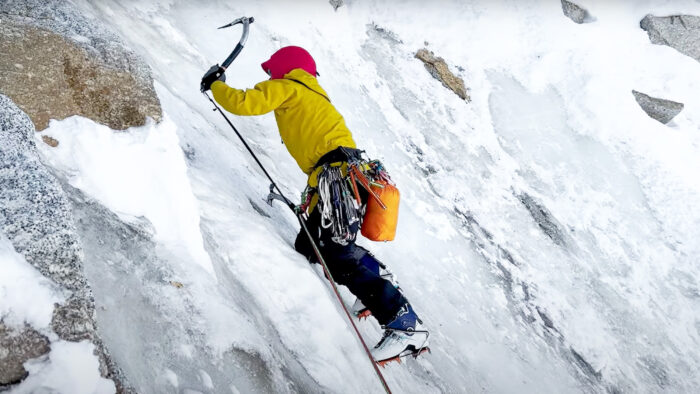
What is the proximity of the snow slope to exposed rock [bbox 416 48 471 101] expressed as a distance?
290 millimetres

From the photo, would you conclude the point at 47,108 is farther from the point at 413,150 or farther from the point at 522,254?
the point at 522,254

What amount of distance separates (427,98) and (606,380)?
589cm

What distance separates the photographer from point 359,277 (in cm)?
315

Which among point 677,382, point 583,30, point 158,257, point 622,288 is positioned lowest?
point 158,257

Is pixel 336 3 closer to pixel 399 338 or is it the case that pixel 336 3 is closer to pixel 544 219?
pixel 544 219

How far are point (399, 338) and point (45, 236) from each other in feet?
7.47

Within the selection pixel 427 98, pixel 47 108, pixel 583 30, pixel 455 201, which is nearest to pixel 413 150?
pixel 455 201

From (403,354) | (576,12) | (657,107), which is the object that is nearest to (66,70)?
(403,354)

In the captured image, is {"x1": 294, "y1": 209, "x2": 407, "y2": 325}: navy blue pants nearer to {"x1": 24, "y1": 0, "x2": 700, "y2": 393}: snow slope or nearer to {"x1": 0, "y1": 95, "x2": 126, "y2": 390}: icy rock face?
{"x1": 24, "y1": 0, "x2": 700, "y2": 393}: snow slope

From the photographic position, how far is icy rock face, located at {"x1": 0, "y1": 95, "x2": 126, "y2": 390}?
53.7 inches

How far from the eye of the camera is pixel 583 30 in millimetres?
10953

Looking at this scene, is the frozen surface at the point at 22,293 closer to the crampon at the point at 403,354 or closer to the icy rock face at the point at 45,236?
the icy rock face at the point at 45,236

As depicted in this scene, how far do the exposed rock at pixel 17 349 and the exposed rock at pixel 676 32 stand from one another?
46.4 feet

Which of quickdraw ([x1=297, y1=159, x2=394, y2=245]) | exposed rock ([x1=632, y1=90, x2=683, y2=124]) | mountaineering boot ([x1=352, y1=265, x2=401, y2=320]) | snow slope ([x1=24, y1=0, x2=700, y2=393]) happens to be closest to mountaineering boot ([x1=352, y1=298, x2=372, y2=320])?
mountaineering boot ([x1=352, y1=265, x2=401, y2=320])
